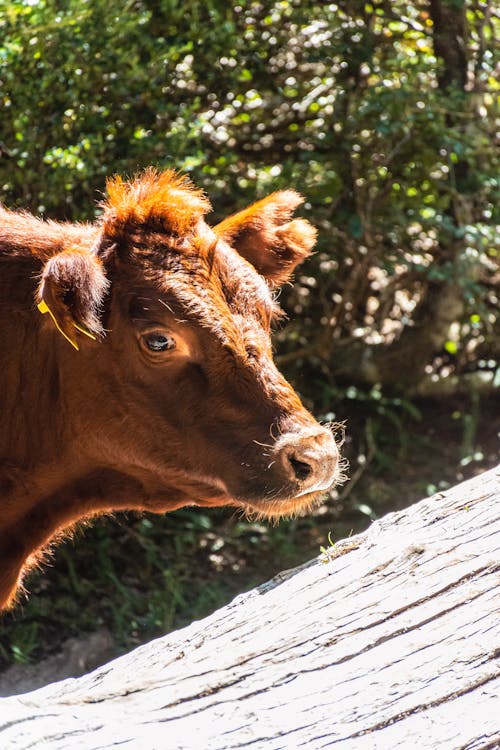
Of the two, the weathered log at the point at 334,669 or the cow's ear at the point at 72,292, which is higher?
the cow's ear at the point at 72,292

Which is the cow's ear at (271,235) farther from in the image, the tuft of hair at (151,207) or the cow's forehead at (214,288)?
the cow's forehead at (214,288)

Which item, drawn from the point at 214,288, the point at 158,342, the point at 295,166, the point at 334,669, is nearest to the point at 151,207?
the point at 214,288

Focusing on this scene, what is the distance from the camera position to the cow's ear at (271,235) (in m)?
4.24

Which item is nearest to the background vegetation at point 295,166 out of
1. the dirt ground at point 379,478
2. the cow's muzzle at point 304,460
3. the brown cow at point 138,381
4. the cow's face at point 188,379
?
the dirt ground at point 379,478

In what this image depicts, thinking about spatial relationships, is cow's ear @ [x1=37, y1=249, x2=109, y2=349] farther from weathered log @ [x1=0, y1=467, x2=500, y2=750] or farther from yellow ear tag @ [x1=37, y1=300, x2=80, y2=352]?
weathered log @ [x1=0, y1=467, x2=500, y2=750]

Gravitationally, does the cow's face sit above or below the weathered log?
above

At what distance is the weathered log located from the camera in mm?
2646

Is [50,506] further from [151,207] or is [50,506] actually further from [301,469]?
[151,207]

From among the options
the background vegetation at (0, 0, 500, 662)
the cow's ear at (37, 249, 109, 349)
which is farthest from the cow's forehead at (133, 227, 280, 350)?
the background vegetation at (0, 0, 500, 662)

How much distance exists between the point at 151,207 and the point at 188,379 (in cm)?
70

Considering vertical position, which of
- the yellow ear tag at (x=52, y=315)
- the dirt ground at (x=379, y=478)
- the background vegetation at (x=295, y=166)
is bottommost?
the dirt ground at (x=379, y=478)

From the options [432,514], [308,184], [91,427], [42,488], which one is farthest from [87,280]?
[308,184]

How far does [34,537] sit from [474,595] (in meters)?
1.75

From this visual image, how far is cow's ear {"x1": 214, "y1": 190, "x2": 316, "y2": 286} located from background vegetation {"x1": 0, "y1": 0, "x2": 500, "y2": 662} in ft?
3.56
